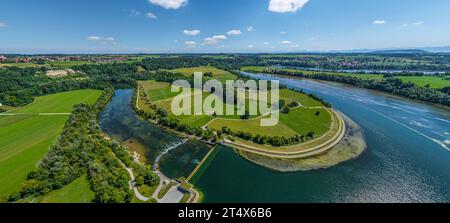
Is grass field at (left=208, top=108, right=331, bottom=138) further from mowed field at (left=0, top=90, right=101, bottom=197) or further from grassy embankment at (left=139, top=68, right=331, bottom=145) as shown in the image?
mowed field at (left=0, top=90, right=101, bottom=197)

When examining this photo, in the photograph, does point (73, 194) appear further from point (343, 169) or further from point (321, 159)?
point (343, 169)

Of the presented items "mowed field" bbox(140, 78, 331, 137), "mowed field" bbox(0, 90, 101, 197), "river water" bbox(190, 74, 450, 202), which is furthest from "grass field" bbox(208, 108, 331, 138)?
"mowed field" bbox(0, 90, 101, 197)

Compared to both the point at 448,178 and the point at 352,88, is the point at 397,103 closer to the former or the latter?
the point at 352,88

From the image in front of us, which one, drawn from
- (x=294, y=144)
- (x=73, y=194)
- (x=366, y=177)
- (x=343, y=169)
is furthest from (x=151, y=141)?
(x=366, y=177)

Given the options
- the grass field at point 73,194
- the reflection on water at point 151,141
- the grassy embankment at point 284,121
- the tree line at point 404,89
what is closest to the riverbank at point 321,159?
the grassy embankment at point 284,121

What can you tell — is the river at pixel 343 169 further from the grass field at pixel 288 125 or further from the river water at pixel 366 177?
the grass field at pixel 288 125
